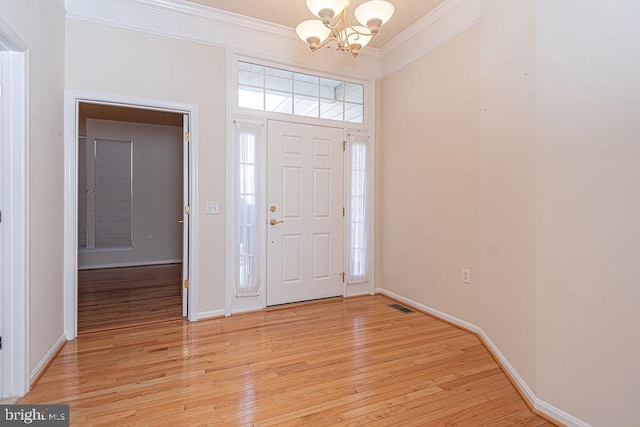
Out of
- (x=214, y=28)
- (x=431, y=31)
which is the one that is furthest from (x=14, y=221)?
(x=431, y=31)

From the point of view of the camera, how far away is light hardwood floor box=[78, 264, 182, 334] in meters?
3.23

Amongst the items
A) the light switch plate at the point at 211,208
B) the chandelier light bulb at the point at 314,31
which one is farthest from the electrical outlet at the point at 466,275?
the light switch plate at the point at 211,208

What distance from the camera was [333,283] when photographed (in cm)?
395

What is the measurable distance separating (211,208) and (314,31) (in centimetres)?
189

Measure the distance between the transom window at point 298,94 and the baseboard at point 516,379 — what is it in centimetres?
251

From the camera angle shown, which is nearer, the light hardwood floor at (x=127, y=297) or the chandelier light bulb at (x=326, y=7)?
the chandelier light bulb at (x=326, y=7)

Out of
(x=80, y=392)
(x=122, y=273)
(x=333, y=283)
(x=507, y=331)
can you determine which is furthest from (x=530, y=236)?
(x=122, y=273)

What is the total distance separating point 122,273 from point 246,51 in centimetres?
429

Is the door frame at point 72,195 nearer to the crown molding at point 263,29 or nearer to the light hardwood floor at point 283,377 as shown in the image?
the light hardwood floor at point 283,377

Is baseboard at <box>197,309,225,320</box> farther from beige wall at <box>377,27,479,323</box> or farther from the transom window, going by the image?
the transom window

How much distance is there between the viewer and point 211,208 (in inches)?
128

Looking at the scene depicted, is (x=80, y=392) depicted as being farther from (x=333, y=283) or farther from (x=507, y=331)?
(x=507, y=331)

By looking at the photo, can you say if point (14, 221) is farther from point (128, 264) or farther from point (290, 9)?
point (128, 264)

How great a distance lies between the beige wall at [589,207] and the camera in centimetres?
148
